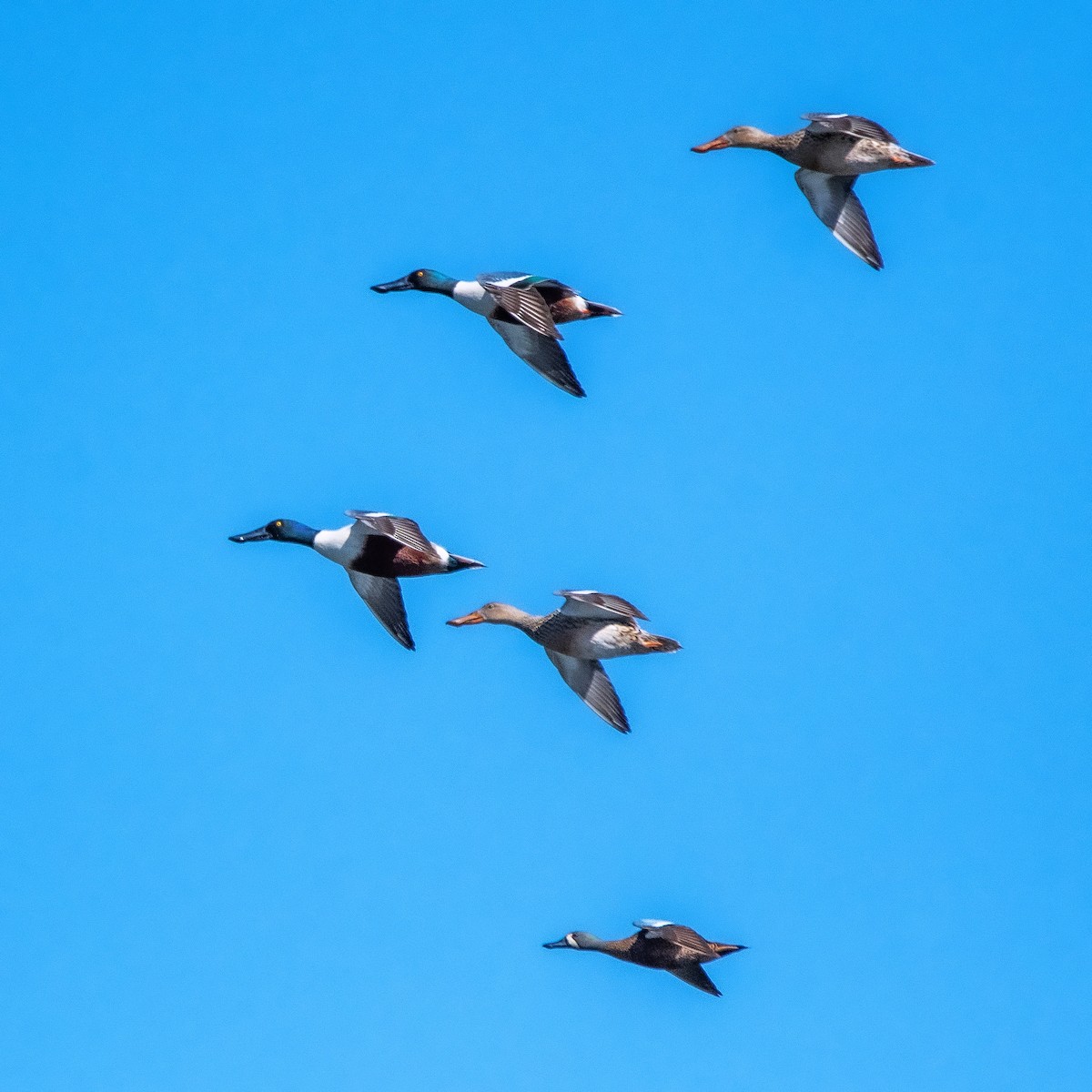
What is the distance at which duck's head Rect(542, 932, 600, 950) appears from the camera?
21.7 m

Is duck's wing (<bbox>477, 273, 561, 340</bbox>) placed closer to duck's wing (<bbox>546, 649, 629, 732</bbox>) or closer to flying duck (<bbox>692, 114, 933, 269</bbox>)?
flying duck (<bbox>692, 114, 933, 269</bbox>)

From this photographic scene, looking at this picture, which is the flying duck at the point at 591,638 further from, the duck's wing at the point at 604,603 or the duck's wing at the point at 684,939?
the duck's wing at the point at 684,939

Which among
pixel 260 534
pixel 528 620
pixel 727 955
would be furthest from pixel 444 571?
pixel 727 955

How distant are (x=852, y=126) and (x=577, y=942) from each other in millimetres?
9252

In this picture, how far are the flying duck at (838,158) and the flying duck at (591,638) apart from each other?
4.36 meters

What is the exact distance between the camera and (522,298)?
18.1 m

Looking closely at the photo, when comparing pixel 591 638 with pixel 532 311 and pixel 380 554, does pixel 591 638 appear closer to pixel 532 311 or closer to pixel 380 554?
pixel 380 554

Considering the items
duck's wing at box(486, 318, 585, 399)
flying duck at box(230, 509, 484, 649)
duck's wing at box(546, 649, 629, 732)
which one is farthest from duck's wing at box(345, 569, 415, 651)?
duck's wing at box(486, 318, 585, 399)

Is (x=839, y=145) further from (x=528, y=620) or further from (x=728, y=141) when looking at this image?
(x=528, y=620)

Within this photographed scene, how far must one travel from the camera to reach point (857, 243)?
19.8 metres

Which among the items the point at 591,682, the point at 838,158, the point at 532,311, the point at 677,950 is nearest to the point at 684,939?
the point at 677,950

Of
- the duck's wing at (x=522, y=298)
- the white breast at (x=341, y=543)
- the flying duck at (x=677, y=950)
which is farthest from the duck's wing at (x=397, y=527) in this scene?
the flying duck at (x=677, y=950)

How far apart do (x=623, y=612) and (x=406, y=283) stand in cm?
515

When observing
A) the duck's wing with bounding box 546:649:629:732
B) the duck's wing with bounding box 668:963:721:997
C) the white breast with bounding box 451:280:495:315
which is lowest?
the duck's wing with bounding box 668:963:721:997
